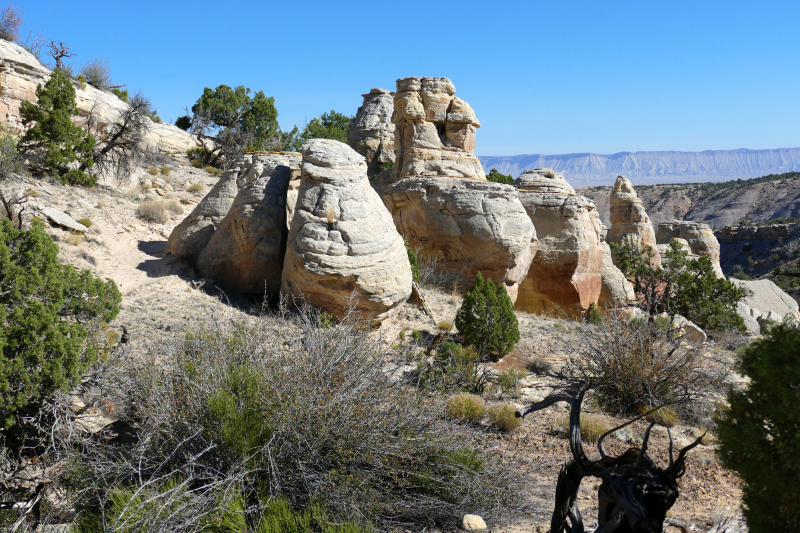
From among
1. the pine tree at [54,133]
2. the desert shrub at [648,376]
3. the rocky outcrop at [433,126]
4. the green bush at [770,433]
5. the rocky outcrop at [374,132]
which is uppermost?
the rocky outcrop at [374,132]

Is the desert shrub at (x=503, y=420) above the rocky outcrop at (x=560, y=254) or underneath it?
underneath

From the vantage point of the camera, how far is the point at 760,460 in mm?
2604

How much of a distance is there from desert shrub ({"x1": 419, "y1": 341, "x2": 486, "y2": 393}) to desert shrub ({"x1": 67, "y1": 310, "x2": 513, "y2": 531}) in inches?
90.4

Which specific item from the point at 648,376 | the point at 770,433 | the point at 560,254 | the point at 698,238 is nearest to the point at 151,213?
the point at 560,254

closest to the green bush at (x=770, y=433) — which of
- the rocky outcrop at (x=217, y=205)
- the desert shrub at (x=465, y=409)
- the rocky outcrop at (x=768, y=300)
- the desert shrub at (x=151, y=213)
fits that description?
the desert shrub at (x=465, y=409)

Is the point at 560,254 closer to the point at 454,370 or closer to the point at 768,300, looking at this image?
the point at 454,370

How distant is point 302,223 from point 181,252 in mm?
3592

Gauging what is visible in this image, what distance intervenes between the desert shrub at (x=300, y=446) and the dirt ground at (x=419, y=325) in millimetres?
689

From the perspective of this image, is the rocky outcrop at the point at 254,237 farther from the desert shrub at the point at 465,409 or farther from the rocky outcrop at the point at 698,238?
the rocky outcrop at the point at 698,238

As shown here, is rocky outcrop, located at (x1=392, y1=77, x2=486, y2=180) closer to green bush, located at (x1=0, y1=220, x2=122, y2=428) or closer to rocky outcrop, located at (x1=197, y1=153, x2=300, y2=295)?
rocky outcrop, located at (x1=197, y1=153, x2=300, y2=295)

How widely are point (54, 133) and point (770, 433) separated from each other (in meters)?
Result: 18.2

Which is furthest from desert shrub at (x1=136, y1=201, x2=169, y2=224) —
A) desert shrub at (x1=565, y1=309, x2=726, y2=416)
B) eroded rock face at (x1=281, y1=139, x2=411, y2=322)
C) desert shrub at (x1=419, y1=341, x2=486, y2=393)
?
desert shrub at (x1=565, y1=309, x2=726, y2=416)

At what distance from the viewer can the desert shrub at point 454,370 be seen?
287 inches

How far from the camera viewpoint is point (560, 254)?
45.5 feet
